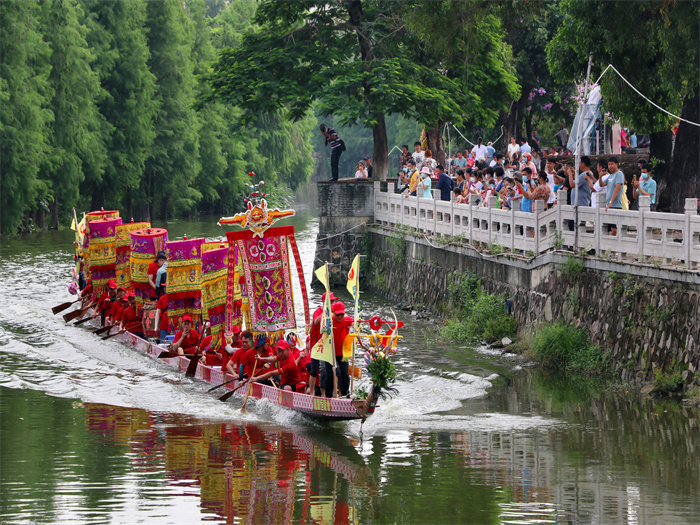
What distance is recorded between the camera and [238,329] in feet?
63.4

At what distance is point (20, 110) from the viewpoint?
148 feet

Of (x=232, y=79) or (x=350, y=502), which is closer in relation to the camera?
(x=350, y=502)

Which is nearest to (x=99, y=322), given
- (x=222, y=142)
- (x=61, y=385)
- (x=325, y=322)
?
(x=61, y=385)

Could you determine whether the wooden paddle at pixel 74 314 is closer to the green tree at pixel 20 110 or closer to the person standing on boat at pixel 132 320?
the person standing on boat at pixel 132 320

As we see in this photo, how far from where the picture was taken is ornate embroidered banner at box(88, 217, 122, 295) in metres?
25.6

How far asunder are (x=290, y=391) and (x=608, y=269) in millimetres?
6522

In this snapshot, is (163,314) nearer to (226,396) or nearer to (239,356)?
(239,356)

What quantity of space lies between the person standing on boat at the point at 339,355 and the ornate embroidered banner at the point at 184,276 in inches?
231

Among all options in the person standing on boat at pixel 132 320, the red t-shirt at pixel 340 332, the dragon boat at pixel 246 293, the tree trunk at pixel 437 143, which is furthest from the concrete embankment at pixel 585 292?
the tree trunk at pixel 437 143

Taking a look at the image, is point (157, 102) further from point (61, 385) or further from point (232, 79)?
point (61, 385)

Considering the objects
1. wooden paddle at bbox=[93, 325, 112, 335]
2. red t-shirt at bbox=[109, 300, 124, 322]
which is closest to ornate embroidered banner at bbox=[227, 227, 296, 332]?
red t-shirt at bbox=[109, 300, 124, 322]

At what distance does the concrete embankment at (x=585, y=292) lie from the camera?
16.8m

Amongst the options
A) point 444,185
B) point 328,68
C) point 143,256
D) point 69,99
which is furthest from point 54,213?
point 143,256

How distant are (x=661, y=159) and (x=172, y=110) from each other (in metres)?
39.5
